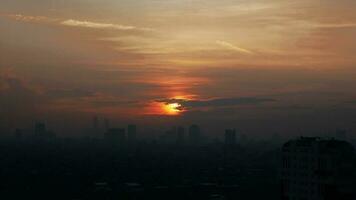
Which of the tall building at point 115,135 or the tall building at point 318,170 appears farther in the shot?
the tall building at point 115,135

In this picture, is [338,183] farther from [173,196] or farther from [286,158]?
[173,196]

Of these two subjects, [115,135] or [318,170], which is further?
[115,135]

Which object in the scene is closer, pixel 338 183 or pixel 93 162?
pixel 338 183

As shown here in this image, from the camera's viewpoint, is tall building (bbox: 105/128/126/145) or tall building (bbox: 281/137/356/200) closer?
tall building (bbox: 281/137/356/200)

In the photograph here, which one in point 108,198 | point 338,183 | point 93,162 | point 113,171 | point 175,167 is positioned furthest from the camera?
point 93,162

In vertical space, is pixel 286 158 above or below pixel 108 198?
above

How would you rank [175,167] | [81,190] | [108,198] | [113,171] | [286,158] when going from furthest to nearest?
[175,167] → [113,171] → [81,190] → [108,198] → [286,158]

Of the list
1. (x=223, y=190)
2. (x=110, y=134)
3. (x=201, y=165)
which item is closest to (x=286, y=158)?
(x=223, y=190)
